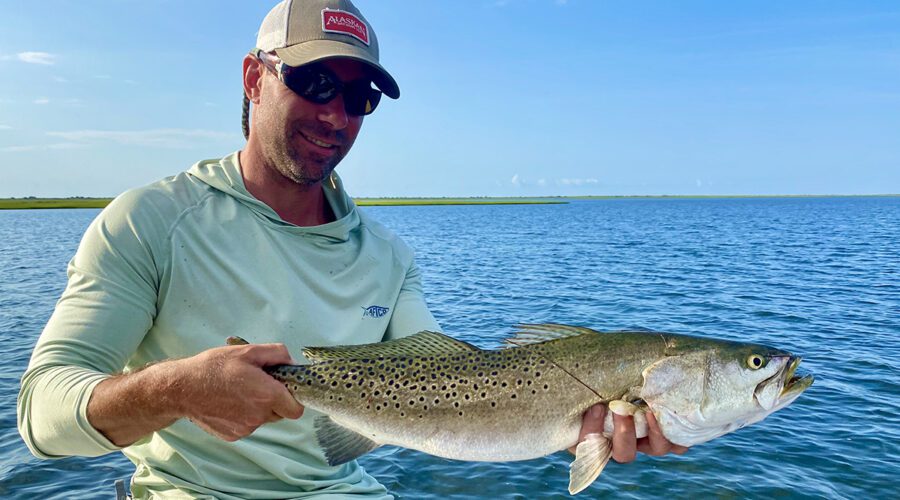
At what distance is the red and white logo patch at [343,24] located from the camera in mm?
3725

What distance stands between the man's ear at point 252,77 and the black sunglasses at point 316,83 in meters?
0.04

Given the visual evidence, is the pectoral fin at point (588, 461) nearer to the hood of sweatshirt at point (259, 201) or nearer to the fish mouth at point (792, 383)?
the fish mouth at point (792, 383)

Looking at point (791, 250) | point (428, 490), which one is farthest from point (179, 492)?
point (791, 250)

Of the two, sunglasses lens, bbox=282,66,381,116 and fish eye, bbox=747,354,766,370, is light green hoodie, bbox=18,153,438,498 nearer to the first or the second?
sunglasses lens, bbox=282,66,381,116

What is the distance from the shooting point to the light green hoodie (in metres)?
2.90

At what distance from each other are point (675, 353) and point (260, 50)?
9.41 ft

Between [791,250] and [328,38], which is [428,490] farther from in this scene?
[791,250]

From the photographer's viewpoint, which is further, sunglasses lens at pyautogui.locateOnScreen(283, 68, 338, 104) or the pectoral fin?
sunglasses lens at pyautogui.locateOnScreen(283, 68, 338, 104)

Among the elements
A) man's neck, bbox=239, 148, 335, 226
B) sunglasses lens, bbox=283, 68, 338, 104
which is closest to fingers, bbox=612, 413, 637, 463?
man's neck, bbox=239, 148, 335, 226

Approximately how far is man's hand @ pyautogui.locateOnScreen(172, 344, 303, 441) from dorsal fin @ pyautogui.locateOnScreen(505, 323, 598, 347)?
4.68 ft

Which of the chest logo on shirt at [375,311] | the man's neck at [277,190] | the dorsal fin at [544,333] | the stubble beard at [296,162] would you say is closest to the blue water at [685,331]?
the chest logo on shirt at [375,311]

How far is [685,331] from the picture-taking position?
696 inches

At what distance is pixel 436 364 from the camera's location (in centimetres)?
363

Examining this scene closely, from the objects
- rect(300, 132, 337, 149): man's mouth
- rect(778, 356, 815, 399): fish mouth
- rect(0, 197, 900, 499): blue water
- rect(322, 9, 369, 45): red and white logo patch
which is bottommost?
rect(0, 197, 900, 499): blue water
